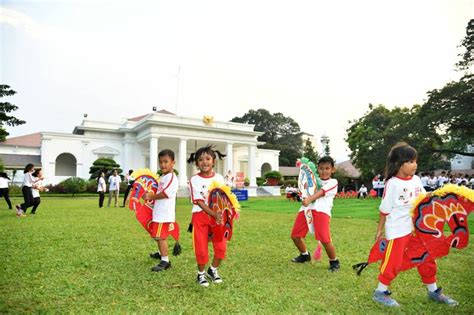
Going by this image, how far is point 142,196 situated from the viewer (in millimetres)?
4555

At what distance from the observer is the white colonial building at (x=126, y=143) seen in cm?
3016

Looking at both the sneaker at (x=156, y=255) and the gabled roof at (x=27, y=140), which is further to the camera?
the gabled roof at (x=27, y=140)

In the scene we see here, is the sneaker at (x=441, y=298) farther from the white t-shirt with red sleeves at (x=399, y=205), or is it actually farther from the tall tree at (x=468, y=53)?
the tall tree at (x=468, y=53)

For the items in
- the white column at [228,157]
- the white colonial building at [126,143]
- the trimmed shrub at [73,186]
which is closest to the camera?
the trimmed shrub at [73,186]

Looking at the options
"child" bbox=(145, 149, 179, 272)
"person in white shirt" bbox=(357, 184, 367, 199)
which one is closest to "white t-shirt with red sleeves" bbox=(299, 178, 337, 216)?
"child" bbox=(145, 149, 179, 272)

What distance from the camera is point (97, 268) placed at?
4.19 metres

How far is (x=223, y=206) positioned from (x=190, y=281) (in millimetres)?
891

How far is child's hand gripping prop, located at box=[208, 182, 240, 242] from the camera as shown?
11.9 feet

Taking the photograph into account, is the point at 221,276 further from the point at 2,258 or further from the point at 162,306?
the point at 2,258

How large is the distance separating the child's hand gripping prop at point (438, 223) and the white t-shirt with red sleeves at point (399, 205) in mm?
74

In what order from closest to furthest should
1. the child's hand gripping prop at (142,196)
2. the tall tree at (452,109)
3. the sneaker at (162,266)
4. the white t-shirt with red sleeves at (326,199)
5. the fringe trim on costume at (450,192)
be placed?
the fringe trim on costume at (450,192) → the sneaker at (162,266) → the white t-shirt with red sleeves at (326,199) → the child's hand gripping prop at (142,196) → the tall tree at (452,109)

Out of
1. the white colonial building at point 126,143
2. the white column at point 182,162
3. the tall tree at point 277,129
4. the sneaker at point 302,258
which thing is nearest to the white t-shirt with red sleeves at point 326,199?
the sneaker at point 302,258

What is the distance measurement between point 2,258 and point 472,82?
2346cm

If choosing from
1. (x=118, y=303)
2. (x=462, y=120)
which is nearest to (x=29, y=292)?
(x=118, y=303)
